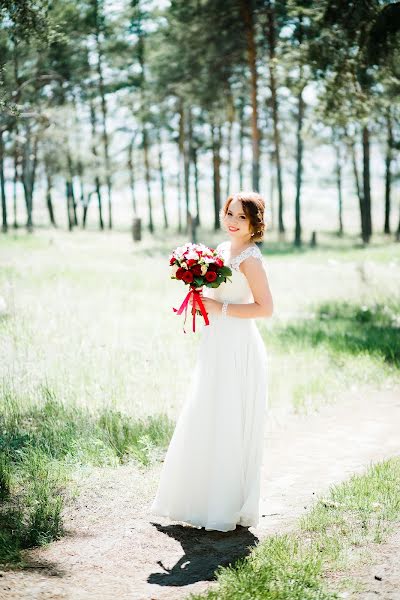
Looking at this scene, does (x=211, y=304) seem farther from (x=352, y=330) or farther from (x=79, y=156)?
(x=79, y=156)

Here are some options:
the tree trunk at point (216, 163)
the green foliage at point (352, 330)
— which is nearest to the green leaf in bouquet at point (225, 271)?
the green foliage at point (352, 330)

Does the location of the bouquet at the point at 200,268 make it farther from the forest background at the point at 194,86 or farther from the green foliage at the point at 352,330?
the green foliage at the point at 352,330

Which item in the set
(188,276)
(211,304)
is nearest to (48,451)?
(211,304)

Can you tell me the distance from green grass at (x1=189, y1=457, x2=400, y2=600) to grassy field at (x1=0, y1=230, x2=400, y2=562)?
158cm

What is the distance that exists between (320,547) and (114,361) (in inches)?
189

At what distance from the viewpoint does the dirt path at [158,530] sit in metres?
3.76

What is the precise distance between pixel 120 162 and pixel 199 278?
132ft

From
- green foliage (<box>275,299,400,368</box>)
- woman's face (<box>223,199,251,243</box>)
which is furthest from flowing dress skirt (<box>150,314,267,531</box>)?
green foliage (<box>275,299,400,368</box>)

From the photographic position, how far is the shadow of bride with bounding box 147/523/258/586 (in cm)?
389

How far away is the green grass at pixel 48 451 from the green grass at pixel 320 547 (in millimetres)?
1547

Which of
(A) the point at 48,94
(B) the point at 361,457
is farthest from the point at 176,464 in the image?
(A) the point at 48,94

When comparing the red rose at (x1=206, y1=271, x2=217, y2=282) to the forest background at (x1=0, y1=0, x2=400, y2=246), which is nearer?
the red rose at (x1=206, y1=271, x2=217, y2=282)

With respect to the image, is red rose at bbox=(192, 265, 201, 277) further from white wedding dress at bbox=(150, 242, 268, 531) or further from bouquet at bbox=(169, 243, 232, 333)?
white wedding dress at bbox=(150, 242, 268, 531)

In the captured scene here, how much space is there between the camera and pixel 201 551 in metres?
4.26
